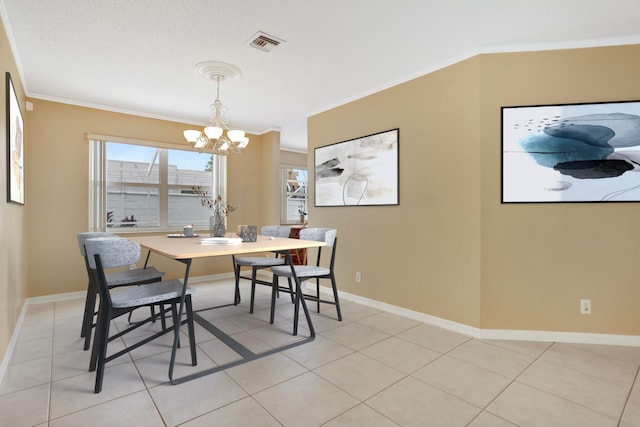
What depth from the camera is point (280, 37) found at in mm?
2547

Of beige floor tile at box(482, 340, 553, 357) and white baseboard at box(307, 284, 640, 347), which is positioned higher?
white baseboard at box(307, 284, 640, 347)

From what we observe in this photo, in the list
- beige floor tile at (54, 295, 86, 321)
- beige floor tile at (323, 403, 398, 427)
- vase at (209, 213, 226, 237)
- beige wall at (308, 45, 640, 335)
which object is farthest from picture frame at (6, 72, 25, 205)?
beige wall at (308, 45, 640, 335)

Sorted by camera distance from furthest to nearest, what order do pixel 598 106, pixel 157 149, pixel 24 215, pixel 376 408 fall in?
pixel 157 149, pixel 24 215, pixel 598 106, pixel 376 408

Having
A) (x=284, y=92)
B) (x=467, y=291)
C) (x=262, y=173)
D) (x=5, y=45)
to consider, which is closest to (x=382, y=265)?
(x=467, y=291)

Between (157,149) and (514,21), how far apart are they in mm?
4387

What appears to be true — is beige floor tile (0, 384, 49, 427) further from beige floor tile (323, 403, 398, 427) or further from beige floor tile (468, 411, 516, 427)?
beige floor tile (468, 411, 516, 427)

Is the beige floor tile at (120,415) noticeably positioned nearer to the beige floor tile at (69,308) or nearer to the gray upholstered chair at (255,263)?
the gray upholstered chair at (255,263)

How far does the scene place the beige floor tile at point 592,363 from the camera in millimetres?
2070

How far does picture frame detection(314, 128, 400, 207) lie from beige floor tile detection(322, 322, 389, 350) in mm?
1281

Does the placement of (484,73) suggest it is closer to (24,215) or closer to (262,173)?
(262,173)

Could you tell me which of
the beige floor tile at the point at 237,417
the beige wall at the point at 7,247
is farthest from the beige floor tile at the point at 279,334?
the beige wall at the point at 7,247

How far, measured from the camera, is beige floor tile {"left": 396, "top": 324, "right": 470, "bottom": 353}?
8.34 ft

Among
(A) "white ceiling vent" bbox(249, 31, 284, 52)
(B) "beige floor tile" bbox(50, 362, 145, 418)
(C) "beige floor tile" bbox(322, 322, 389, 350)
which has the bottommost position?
(C) "beige floor tile" bbox(322, 322, 389, 350)

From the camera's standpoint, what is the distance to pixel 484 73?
8.87 feet
